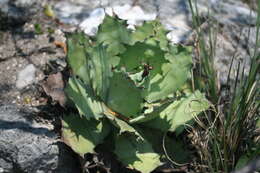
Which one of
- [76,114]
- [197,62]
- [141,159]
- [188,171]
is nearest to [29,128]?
[76,114]

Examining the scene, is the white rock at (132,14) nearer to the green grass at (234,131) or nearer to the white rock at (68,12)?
the white rock at (68,12)

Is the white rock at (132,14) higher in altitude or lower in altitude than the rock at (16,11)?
lower

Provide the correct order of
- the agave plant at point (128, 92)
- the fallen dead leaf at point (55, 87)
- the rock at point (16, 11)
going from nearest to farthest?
the agave plant at point (128, 92) → the fallen dead leaf at point (55, 87) → the rock at point (16, 11)

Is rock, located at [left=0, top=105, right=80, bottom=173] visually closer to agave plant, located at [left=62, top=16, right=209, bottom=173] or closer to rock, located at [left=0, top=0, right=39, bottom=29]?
agave plant, located at [left=62, top=16, right=209, bottom=173]

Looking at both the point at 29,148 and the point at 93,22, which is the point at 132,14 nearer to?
the point at 93,22

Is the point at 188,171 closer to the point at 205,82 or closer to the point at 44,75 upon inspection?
the point at 205,82

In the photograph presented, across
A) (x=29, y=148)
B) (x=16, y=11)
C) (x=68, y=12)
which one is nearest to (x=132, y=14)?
(x=68, y=12)

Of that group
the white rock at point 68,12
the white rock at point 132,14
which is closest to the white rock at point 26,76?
the white rock at point 68,12
